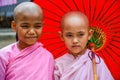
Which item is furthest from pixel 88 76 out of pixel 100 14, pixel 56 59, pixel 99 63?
pixel 100 14

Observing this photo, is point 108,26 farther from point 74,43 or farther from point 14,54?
point 14,54

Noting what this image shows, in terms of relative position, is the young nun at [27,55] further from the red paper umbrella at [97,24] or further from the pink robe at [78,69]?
the red paper umbrella at [97,24]

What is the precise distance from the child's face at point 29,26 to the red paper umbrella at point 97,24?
30cm

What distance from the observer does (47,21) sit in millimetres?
3400

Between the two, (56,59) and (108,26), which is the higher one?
(108,26)

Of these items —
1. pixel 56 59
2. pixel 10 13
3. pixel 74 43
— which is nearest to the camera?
pixel 74 43

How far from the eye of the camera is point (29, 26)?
3037mm

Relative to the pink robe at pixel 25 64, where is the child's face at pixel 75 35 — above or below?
above

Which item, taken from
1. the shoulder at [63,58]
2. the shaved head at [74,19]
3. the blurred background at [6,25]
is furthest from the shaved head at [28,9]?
the blurred background at [6,25]

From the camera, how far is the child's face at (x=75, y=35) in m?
3.05

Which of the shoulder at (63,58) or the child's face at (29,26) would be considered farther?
the shoulder at (63,58)

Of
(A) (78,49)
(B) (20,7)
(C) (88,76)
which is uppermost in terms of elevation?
(B) (20,7)

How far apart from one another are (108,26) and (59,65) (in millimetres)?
556

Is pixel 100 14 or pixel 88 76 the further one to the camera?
pixel 100 14
